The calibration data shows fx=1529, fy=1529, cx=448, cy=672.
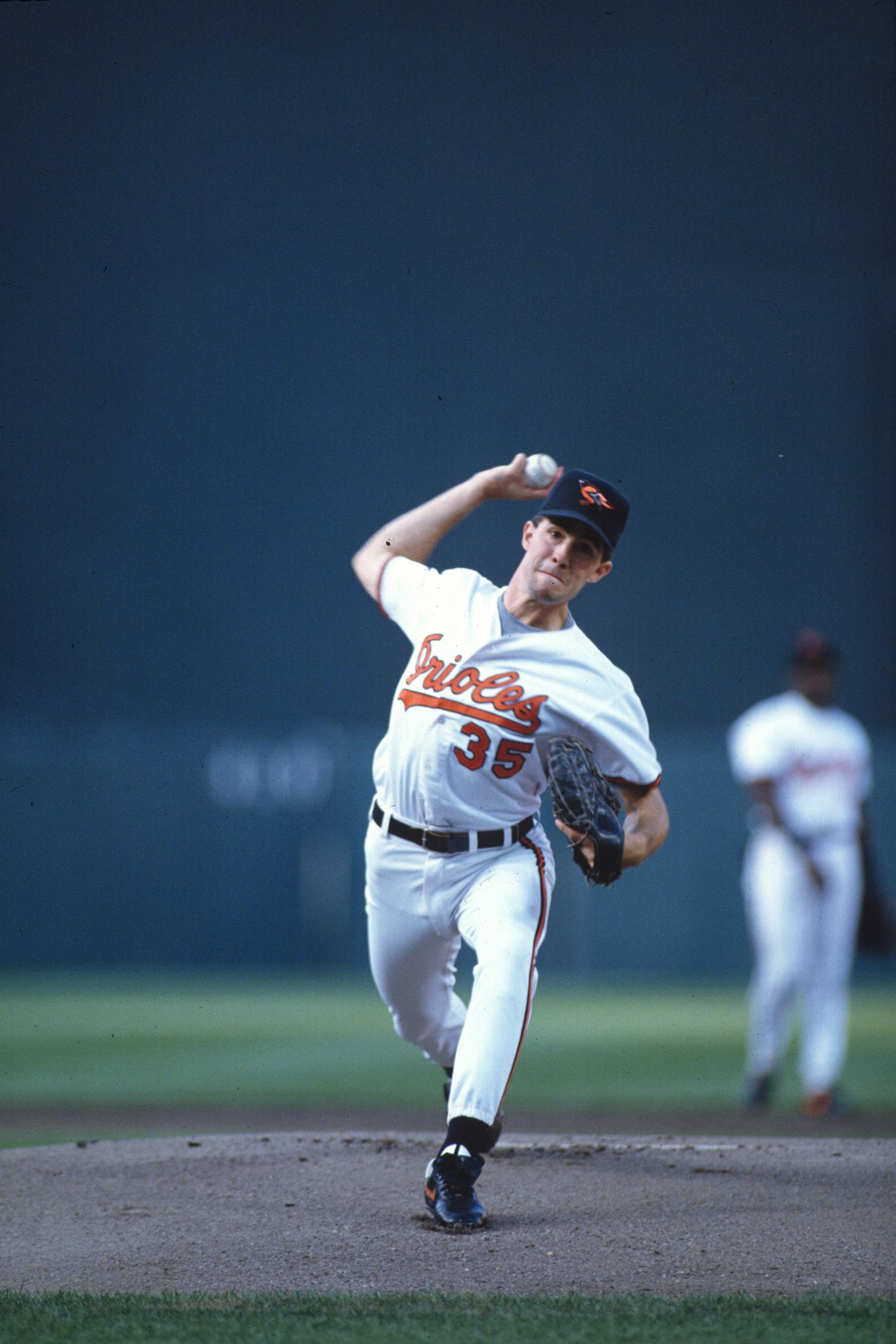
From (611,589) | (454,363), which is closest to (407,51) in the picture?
(454,363)

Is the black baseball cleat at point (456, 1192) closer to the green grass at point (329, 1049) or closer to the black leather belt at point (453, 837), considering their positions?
the black leather belt at point (453, 837)

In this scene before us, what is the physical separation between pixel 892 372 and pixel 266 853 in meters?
7.10

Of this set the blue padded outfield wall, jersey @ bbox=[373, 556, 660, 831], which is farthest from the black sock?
the blue padded outfield wall

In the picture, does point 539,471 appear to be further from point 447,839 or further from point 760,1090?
point 760,1090

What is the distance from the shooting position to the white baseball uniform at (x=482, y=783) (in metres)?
3.37

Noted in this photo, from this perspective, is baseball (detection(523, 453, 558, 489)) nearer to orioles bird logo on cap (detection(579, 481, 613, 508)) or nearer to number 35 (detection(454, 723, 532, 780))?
orioles bird logo on cap (detection(579, 481, 613, 508))

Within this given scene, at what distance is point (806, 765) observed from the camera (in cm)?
648

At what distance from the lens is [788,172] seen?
14.0 m

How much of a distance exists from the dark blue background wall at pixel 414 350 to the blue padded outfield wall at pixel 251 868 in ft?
4.88

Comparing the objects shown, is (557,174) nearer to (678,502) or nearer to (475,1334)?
(678,502)

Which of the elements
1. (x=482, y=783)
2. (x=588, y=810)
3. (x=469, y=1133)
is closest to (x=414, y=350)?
(x=482, y=783)

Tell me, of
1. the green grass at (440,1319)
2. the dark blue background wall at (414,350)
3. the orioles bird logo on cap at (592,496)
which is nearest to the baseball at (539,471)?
the orioles bird logo on cap at (592,496)

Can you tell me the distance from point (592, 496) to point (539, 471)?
22 centimetres

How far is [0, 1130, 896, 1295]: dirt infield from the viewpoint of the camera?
2.80 meters
